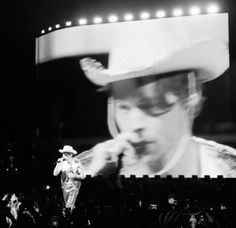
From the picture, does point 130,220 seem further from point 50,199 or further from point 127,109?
point 127,109

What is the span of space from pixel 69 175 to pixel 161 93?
2.06 metres

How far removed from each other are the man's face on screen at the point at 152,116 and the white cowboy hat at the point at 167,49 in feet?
0.71

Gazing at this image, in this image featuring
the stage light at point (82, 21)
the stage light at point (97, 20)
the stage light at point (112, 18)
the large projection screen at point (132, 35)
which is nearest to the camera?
the large projection screen at point (132, 35)

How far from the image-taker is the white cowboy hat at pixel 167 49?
7.30 m

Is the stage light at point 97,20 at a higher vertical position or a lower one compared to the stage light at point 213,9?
higher

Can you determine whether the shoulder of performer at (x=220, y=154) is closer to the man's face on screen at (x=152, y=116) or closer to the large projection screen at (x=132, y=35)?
the large projection screen at (x=132, y=35)

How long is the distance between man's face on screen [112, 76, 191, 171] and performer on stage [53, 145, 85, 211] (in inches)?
41.6

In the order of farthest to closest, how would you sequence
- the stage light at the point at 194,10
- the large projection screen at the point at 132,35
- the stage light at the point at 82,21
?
the stage light at the point at 82,21 < the stage light at the point at 194,10 < the large projection screen at the point at 132,35

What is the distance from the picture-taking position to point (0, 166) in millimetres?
8773

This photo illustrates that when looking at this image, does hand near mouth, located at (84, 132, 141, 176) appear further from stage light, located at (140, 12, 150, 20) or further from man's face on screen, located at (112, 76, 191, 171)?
stage light, located at (140, 12, 150, 20)

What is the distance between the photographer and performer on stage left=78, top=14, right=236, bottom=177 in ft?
24.0

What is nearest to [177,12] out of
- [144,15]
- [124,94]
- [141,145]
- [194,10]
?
[194,10]

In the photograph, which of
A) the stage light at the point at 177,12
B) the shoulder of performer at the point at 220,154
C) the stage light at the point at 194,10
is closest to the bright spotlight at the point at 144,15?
the stage light at the point at 177,12

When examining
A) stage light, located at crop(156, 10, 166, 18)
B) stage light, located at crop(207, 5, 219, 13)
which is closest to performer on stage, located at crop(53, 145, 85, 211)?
stage light, located at crop(156, 10, 166, 18)
